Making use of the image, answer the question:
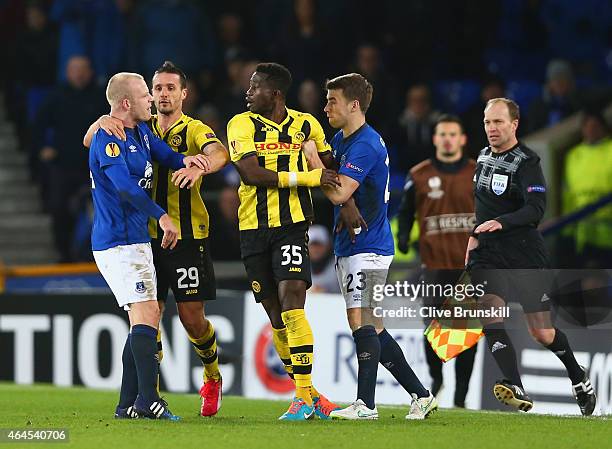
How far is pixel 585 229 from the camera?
12.9 metres

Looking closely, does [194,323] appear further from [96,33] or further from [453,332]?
[96,33]

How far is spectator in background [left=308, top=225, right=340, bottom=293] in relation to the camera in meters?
13.7

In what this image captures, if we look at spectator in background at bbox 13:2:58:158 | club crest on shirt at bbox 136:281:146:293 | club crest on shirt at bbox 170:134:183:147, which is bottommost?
club crest on shirt at bbox 136:281:146:293

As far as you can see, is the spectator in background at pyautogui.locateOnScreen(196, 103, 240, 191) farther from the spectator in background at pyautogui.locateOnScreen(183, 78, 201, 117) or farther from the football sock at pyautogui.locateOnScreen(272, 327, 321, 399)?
the football sock at pyautogui.locateOnScreen(272, 327, 321, 399)

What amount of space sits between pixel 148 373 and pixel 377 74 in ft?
25.0

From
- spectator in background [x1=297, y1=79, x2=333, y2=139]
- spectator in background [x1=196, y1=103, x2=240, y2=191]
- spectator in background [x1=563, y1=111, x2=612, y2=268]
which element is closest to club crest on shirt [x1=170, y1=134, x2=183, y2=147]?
spectator in background [x1=563, y1=111, x2=612, y2=268]

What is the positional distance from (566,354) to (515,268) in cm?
69

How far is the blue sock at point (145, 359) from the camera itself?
8422 millimetres

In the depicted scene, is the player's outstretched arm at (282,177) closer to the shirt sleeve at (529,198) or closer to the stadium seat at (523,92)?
the shirt sleeve at (529,198)

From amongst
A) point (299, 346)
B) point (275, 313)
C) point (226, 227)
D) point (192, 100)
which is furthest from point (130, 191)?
point (192, 100)

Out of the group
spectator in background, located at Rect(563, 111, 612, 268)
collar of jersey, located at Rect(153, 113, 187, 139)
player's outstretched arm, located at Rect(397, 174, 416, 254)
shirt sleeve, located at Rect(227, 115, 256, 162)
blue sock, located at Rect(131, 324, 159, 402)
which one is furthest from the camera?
spectator in background, located at Rect(563, 111, 612, 268)

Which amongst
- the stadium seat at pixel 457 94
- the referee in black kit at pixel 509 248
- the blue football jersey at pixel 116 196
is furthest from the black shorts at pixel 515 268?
the stadium seat at pixel 457 94

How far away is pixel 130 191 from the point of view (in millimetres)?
8305

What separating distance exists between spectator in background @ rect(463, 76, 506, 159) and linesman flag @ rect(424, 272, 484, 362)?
14.3ft
